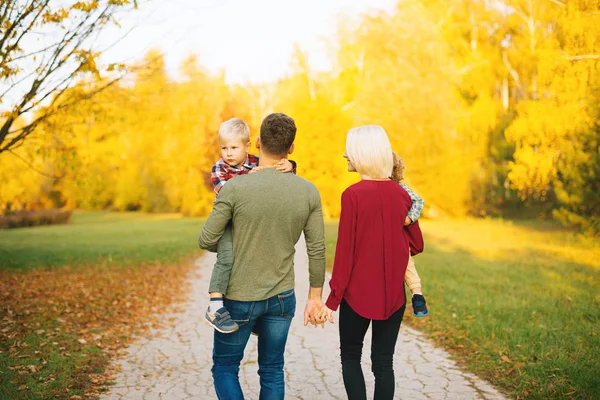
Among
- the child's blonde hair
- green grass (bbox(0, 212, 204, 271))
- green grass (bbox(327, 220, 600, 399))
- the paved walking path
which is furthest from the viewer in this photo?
green grass (bbox(0, 212, 204, 271))

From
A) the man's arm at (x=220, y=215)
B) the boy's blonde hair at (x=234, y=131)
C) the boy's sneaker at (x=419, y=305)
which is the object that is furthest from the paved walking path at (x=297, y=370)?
the boy's blonde hair at (x=234, y=131)

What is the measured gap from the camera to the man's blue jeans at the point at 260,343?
331 centimetres

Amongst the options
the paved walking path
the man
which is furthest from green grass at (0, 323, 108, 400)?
the man

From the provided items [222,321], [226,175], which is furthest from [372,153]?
[222,321]

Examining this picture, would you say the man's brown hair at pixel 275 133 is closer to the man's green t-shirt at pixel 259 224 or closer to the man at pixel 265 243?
the man at pixel 265 243

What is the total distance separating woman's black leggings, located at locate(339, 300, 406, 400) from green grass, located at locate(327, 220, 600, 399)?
1.93 meters

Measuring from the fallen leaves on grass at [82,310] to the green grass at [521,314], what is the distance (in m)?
3.78

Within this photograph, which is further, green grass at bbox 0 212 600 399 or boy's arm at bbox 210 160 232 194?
green grass at bbox 0 212 600 399

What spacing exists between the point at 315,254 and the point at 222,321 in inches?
26.5

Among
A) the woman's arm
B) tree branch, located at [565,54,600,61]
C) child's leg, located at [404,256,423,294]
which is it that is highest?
tree branch, located at [565,54,600,61]

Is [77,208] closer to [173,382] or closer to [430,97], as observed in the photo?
[430,97]

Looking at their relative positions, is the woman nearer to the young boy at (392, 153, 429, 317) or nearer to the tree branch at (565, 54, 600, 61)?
the young boy at (392, 153, 429, 317)

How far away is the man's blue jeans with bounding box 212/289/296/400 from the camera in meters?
3.31

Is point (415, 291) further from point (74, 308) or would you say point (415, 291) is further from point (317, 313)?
point (74, 308)
